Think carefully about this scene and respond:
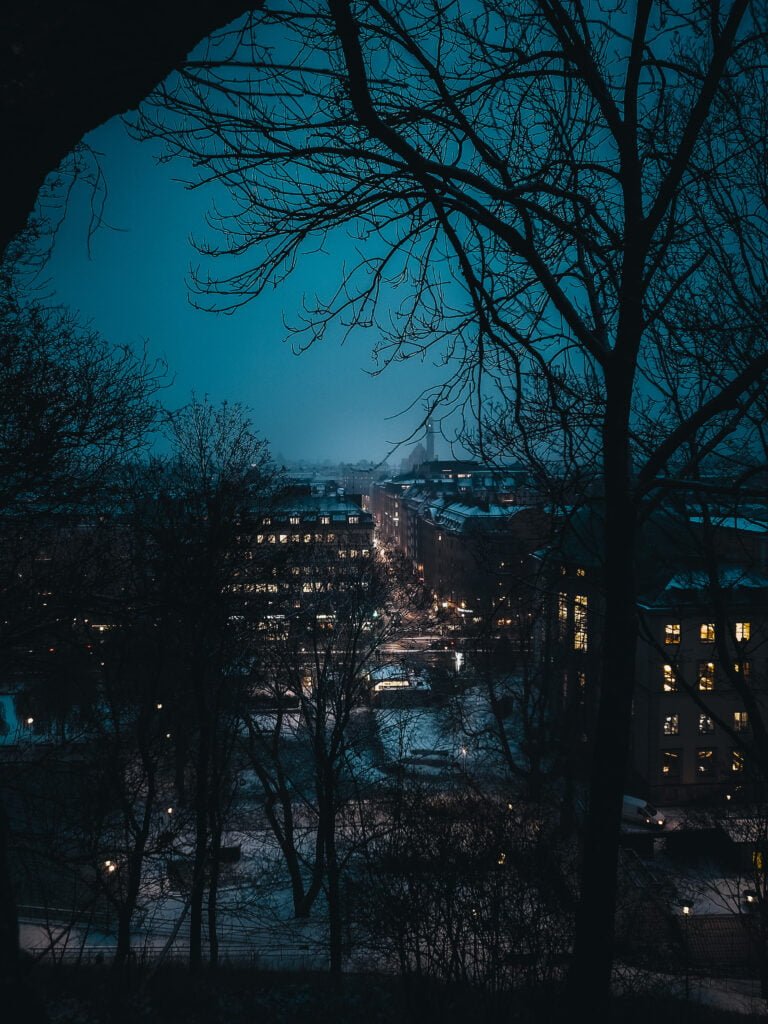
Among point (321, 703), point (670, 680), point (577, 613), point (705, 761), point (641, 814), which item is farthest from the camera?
point (705, 761)

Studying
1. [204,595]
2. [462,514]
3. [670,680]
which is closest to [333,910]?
[204,595]

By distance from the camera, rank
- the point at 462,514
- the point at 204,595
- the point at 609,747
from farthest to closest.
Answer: the point at 462,514 < the point at 204,595 < the point at 609,747

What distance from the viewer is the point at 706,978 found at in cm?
843

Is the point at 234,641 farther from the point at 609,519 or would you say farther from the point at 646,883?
the point at 646,883

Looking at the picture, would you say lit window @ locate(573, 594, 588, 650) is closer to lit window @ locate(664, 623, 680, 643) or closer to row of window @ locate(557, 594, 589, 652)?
row of window @ locate(557, 594, 589, 652)

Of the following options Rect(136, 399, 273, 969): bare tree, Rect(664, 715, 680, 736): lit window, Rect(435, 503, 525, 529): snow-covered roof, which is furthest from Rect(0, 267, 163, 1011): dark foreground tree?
Rect(435, 503, 525, 529): snow-covered roof

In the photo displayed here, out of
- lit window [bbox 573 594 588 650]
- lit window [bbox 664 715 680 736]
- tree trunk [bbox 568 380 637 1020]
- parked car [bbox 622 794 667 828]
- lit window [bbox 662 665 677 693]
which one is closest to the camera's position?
tree trunk [bbox 568 380 637 1020]

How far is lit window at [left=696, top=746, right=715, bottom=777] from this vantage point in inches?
733

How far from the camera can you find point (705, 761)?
1881 cm

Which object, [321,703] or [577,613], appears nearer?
[321,703]

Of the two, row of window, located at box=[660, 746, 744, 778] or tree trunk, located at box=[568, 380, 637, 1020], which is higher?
tree trunk, located at box=[568, 380, 637, 1020]

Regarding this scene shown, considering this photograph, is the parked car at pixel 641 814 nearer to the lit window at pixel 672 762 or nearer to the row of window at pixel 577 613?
Result: the lit window at pixel 672 762

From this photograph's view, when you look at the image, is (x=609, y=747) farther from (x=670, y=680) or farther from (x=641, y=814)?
(x=641, y=814)

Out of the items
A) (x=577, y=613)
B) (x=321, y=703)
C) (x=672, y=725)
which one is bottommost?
(x=672, y=725)
